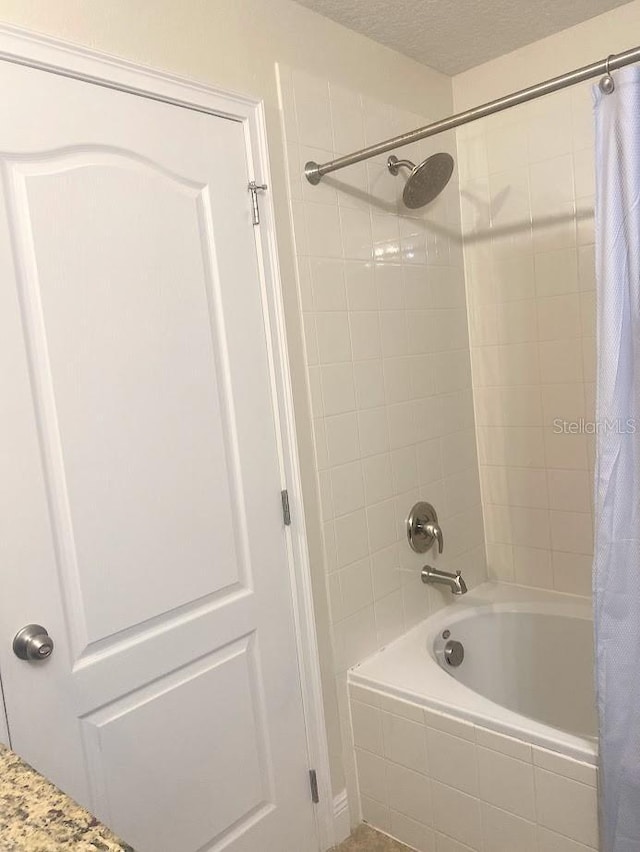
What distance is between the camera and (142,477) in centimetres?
150

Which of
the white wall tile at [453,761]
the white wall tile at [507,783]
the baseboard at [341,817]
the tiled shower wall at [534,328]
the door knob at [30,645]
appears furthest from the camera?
the tiled shower wall at [534,328]

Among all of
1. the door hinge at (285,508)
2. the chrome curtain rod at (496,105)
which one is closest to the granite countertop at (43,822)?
the door hinge at (285,508)

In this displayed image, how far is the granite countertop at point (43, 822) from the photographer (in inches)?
28.0

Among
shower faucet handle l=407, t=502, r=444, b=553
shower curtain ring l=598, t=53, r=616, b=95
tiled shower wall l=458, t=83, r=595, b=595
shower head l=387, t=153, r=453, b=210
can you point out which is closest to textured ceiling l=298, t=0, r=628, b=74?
tiled shower wall l=458, t=83, r=595, b=595

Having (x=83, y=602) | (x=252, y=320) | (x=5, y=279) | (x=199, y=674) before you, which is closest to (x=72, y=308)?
(x=5, y=279)

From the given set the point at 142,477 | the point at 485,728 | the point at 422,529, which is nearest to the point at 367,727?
the point at 485,728

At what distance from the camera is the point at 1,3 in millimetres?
1270

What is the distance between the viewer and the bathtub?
5.32 ft

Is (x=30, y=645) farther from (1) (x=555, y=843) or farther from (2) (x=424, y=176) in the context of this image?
(2) (x=424, y=176)

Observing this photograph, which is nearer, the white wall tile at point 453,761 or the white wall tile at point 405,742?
the white wall tile at point 453,761

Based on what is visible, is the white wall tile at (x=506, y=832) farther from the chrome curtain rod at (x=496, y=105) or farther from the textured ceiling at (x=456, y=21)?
the textured ceiling at (x=456, y=21)

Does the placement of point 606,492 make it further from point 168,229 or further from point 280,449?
point 168,229

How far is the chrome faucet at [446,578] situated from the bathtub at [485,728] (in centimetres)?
15

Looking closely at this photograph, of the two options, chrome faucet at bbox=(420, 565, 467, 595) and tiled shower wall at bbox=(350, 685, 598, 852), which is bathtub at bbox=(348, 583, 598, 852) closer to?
tiled shower wall at bbox=(350, 685, 598, 852)
